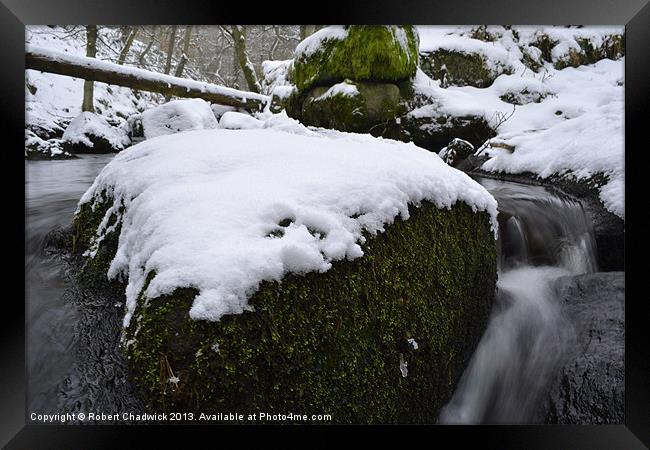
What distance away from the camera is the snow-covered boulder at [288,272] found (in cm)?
96

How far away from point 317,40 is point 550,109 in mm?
3118

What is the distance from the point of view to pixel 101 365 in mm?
1297

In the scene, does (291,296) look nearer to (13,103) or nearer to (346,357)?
(346,357)

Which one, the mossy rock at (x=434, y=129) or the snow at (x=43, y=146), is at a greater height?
the mossy rock at (x=434, y=129)

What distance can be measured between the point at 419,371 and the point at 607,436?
96 cm

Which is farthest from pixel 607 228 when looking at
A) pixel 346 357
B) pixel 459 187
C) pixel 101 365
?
pixel 101 365

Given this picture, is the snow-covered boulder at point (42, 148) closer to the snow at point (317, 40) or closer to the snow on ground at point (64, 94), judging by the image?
the snow on ground at point (64, 94)

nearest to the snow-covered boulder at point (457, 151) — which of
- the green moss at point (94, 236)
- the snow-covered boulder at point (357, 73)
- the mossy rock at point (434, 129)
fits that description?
the mossy rock at point (434, 129)

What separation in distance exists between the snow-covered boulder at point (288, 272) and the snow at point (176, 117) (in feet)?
7.91

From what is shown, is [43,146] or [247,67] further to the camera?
[247,67]

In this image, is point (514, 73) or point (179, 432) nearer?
point (179, 432)

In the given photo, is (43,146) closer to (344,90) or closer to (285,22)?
(285,22)

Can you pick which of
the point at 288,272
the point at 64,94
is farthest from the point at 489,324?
the point at 64,94

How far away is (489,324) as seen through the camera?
2146 mm
